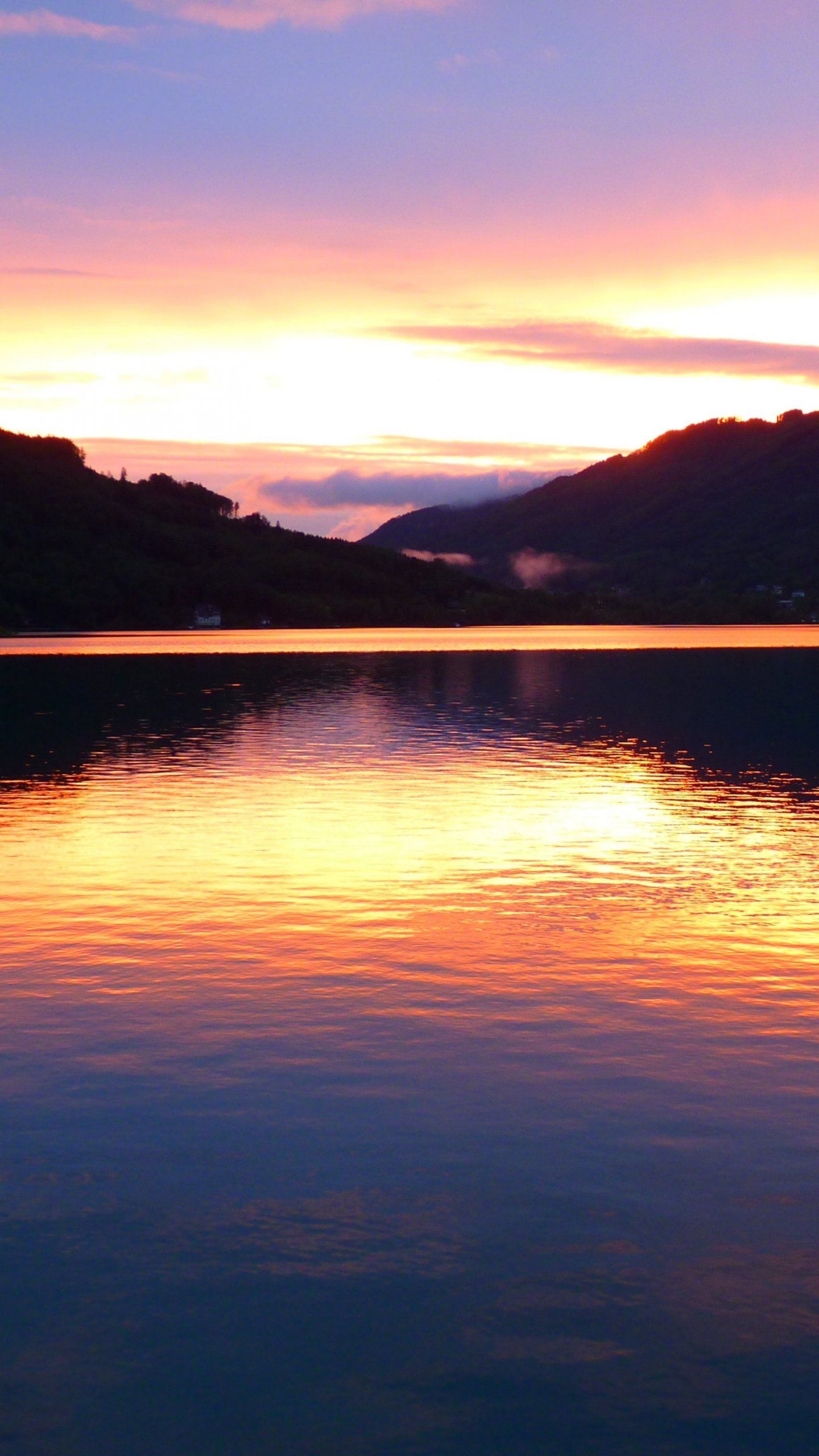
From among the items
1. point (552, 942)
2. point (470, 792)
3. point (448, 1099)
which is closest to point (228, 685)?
point (470, 792)

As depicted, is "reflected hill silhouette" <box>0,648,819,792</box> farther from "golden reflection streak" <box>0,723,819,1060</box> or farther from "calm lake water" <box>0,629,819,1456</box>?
"calm lake water" <box>0,629,819,1456</box>

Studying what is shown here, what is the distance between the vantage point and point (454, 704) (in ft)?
264

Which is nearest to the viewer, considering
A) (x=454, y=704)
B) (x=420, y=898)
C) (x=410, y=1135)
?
(x=410, y=1135)

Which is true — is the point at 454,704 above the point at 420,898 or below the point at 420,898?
above

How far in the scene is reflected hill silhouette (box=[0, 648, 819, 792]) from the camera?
181 ft

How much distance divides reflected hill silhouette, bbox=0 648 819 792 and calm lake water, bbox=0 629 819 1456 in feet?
58.8

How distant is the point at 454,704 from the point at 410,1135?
216ft

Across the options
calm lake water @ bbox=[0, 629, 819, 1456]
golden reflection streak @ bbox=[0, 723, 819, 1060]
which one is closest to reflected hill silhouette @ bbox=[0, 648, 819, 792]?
golden reflection streak @ bbox=[0, 723, 819, 1060]

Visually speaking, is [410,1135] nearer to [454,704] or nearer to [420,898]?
[420,898]

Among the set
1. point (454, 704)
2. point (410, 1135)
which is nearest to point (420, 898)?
point (410, 1135)

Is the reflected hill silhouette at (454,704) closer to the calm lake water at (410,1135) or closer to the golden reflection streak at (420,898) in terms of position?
the golden reflection streak at (420,898)

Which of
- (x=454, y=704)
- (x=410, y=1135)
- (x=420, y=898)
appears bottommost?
(x=410, y=1135)

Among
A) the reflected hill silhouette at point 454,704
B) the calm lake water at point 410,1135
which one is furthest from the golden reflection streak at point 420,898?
the reflected hill silhouette at point 454,704

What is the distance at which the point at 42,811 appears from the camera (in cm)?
3869
